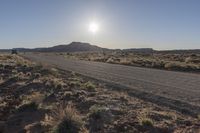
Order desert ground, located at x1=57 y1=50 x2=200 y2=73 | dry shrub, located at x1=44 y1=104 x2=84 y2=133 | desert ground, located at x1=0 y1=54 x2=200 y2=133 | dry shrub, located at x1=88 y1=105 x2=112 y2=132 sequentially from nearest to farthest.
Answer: dry shrub, located at x1=44 y1=104 x2=84 y2=133, desert ground, located at x1=0 y1=54 x2=200 y2=133, dry shrub, located at x1=88 y1=105 x2=112 y2=132, desert ground, located at x1=57 y1=50 x2=200 y2=73

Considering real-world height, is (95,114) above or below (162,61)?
above

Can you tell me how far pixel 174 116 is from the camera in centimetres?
1238

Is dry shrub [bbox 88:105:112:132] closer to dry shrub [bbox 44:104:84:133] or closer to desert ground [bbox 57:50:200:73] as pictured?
dry shrub [bbox 44:104:84:133]

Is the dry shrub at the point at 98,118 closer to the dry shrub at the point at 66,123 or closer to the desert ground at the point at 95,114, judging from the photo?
the desert ground at the point at 95,114

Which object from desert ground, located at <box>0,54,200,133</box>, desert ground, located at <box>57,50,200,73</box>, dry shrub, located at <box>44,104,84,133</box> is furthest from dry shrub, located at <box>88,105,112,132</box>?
desert ground, located at <box>57,50,200,73</box>

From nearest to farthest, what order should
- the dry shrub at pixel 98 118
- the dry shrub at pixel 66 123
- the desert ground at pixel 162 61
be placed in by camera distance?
the dry shrub at pixel 66 123 < the dry shrub at pixel 98 118 < the desert ground at pixel 162 61

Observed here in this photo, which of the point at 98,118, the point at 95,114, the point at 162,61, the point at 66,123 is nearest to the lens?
the point at 66,123

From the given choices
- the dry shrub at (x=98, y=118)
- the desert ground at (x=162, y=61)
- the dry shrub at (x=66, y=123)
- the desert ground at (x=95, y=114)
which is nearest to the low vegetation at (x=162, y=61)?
the desert ground at (x=162, y=61)

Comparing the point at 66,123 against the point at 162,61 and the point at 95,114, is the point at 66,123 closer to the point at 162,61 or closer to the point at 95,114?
the point at 95,114

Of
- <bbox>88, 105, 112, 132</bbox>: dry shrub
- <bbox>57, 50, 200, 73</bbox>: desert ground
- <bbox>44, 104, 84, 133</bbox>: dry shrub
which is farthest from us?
<bbox>57, 50, 200, 73</bbox>: desert ground

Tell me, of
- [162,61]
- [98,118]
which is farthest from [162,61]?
[98,118]

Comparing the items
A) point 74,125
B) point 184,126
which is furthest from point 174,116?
point 74,125

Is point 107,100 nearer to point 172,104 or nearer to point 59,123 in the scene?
point 172,104

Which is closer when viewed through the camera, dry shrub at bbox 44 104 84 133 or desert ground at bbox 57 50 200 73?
dry shrub at bbox 44 104 84 133
